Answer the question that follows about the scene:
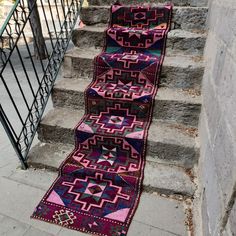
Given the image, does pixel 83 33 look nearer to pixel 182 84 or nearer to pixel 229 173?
pixel 182 84

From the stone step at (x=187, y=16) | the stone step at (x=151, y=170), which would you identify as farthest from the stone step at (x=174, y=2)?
the stone step at (x=151, y=170)

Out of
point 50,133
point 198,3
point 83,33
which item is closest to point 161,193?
point 50,133

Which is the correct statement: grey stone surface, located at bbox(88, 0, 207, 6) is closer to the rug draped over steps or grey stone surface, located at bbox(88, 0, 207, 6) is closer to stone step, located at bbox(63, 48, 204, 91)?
the rug draped over steps

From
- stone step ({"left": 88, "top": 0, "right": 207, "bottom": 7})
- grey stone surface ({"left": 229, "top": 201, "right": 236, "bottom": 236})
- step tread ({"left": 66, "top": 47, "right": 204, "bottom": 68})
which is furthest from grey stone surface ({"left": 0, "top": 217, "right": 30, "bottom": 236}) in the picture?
stone step ({"left": 88, "top": 0, "right": 207, "bottom": 7})

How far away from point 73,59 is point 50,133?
78 centimetres

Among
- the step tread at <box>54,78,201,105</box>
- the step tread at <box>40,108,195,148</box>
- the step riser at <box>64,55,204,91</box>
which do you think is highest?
the step riser at <box>64,55,204,91</box>

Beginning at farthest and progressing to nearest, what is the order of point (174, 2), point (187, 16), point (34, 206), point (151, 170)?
point (174, 2)
point (187, 16)
point (151, 170)
point (34, 206)

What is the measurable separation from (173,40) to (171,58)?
0.19m

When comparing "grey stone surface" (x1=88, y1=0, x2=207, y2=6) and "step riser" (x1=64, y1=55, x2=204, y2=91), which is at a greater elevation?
"grey stone surface" (x1=88, y1=0, x2=207, y2=6)

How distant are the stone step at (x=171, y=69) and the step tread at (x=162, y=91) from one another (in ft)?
0.21

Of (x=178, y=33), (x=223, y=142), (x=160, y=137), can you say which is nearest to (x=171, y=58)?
(x=178, y=33)

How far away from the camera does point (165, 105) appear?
6.70ft

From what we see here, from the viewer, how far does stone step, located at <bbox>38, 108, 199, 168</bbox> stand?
1905mm

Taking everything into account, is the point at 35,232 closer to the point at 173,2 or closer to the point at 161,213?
the point at 161,213
